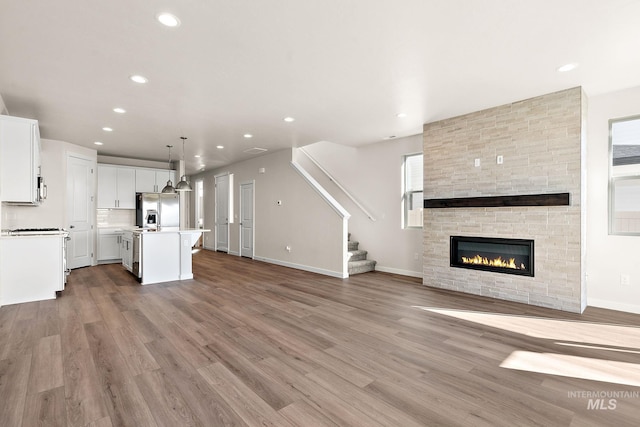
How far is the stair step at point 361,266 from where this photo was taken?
20.3 feet

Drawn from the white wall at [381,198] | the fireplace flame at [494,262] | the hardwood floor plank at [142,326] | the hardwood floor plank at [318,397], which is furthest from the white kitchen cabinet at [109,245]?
the fireplace flame at [494,262]

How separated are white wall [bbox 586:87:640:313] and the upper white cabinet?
752 cm

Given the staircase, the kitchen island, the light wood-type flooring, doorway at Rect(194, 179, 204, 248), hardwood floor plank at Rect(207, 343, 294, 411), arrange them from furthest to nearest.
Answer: doorway at Rect(194, 179, 204, 248) < the staircase < the kitchen island < hardwood floor plank at Rect(207, 343, 294, 411) < the light wood-type flooring

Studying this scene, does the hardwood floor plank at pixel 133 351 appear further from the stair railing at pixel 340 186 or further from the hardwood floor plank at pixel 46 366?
the stair railing at pixel 340 186

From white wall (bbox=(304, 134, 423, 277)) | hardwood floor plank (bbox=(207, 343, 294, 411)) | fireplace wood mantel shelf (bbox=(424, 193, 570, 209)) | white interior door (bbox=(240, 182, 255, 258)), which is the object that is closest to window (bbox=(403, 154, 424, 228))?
white wall (bbox=(304, 134, 423, 277))

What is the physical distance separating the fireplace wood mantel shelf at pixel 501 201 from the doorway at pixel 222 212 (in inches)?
251

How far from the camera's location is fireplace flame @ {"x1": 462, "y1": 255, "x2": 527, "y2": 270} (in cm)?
430

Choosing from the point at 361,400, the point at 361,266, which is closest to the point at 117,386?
the point at 361,400

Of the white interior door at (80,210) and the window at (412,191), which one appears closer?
the window at (412,191)

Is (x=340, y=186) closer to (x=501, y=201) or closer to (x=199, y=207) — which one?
(x=501, y=201)

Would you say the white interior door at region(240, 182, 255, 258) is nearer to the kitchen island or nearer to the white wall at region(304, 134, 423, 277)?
the white wall at region(304, 134, 423, 277)

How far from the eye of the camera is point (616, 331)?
125 inches

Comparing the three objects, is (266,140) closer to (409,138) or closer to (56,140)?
(409,138)

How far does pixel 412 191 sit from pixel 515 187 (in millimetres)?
2124
